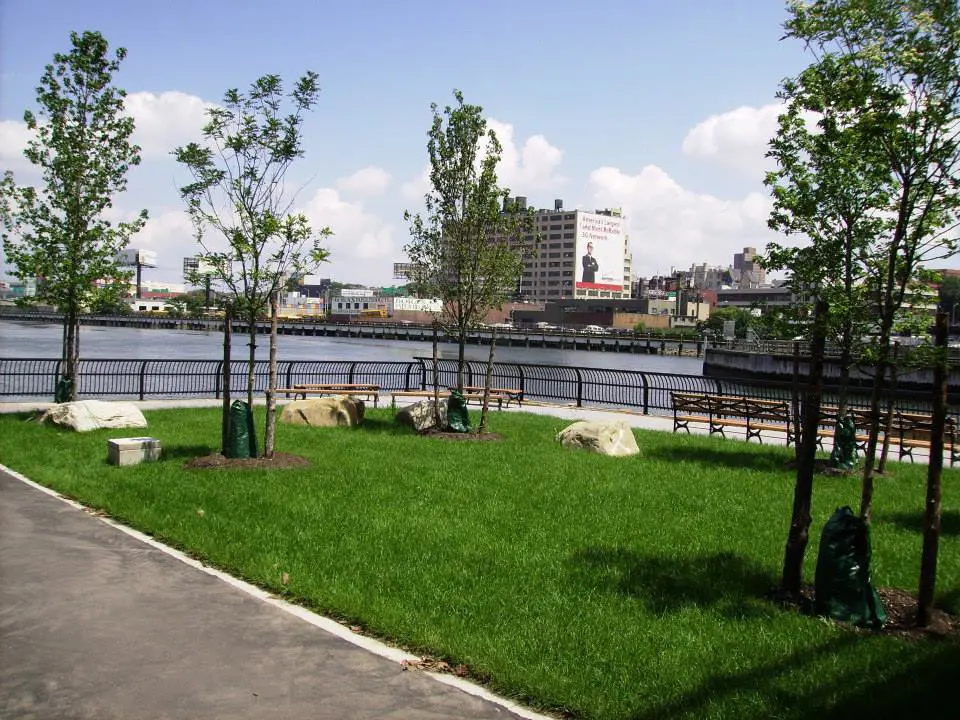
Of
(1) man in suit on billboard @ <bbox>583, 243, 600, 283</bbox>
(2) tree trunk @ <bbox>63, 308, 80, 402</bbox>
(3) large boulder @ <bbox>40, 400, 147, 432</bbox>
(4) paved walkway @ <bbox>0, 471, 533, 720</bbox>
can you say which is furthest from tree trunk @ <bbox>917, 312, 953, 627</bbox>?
(1) man in suit on billboard @ <bbox>583, 243, 600, 283</bbox>

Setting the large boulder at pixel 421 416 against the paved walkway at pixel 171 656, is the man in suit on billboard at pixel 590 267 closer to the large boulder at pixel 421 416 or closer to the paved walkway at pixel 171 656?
the large boulder at pixel 421 416

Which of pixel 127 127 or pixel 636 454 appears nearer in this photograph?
pixel 636 454

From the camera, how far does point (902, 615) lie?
6.47 m

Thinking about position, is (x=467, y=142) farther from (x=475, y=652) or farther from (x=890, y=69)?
(x=475, y=652)

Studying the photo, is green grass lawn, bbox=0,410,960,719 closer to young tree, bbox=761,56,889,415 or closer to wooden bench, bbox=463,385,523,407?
young tree, bbox=761,56,889,415

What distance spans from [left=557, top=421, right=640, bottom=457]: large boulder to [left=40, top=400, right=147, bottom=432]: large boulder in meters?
7.94

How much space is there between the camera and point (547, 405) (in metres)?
23.8

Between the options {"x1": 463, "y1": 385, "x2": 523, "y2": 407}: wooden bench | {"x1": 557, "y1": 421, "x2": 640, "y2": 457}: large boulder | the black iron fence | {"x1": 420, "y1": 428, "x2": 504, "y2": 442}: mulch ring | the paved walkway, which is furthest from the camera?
{"x1": 463, "y1": 385, "x2": 523, "y2": 407}: wooden bench

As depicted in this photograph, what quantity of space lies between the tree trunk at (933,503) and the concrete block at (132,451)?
9984 millimetres

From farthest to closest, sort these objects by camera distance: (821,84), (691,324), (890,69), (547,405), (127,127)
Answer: (691,324) → (547,405) → (127,127) → (821,84) → (890,69)

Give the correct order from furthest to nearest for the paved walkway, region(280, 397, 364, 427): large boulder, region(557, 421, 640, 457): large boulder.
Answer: region(280, 397, 364, 427): large boulder
region(557, 421, 640, 457): large boulder
the paved walkway

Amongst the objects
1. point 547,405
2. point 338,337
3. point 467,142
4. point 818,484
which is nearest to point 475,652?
point 818,484

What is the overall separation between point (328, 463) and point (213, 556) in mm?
4588

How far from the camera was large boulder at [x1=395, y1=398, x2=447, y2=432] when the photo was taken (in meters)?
16.6
